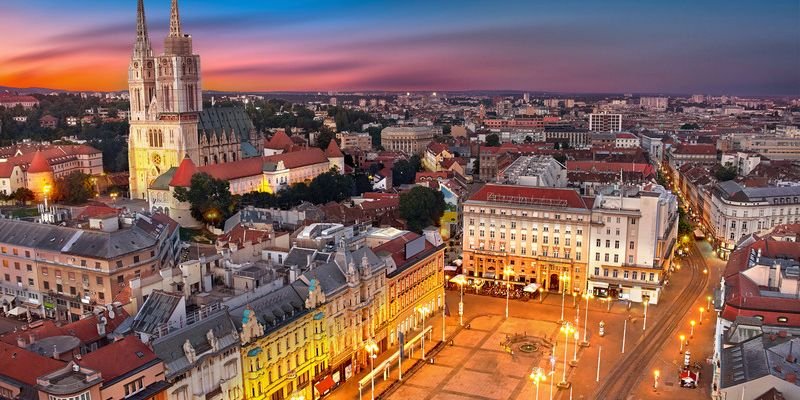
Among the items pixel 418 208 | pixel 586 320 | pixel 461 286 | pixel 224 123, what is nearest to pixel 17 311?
pixel 461 286

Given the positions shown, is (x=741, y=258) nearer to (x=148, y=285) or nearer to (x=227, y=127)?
(x=148, y=285)

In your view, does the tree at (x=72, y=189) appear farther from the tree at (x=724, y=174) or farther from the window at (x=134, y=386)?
the tree at (x=724, y=174)

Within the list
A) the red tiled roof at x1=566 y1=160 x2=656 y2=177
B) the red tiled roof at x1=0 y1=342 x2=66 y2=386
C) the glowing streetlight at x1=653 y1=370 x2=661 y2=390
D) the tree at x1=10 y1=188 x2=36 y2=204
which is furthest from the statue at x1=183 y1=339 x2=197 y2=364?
the red tiled roof at x1=566 y1=160 x2=656 y2=177

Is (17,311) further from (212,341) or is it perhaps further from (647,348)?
(647,348)

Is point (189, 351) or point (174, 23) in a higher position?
point (174, 23)

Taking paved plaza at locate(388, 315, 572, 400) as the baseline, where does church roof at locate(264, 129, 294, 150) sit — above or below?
above

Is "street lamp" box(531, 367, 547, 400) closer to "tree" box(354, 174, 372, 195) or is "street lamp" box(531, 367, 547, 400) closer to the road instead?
the road
